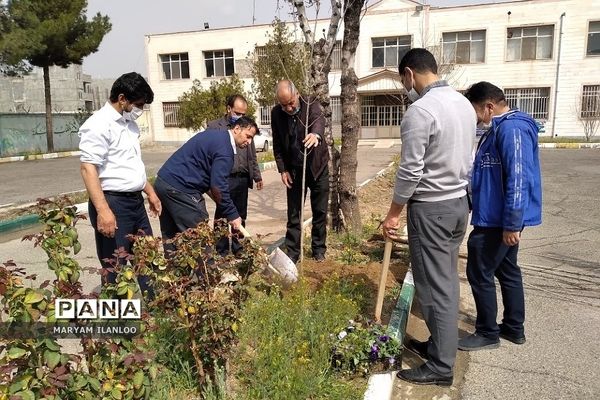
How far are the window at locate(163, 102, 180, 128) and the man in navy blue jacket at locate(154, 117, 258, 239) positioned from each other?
29.7 meters

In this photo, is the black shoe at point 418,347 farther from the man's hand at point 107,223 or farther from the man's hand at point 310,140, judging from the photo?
the man's hand at point 107,223

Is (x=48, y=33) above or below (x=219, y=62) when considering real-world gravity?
above

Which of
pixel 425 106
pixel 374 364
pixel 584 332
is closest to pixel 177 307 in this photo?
pixel 374 364

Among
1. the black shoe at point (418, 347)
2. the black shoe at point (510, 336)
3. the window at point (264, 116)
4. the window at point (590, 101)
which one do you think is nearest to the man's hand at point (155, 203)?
the black shoe at point (418, 347)

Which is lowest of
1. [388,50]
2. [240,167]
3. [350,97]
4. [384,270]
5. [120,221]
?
[384,270]

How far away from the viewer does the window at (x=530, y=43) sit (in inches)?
1002

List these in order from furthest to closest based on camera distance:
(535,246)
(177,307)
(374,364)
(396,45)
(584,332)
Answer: (396,45) < (535,246) < (584,332) < (374,364) < (177,307)

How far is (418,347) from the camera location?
10.4 feet

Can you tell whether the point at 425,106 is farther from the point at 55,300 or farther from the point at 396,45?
the point at 396,45

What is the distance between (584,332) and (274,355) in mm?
2447

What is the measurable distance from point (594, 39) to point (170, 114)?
25.9 m

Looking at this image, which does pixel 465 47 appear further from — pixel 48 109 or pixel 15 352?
pixel 15 352

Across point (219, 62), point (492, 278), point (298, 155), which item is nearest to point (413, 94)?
point (492, 278)

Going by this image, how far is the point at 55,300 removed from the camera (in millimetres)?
1767
